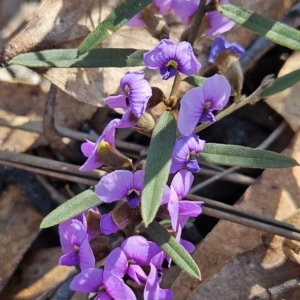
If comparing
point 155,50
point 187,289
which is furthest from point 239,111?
point 155,50

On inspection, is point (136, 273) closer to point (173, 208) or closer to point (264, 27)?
point (173, 208)

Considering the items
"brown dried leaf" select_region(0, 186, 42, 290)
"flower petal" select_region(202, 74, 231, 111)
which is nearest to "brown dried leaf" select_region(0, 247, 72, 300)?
"brown dried leaf" select_region(0, 186, 42, 290)

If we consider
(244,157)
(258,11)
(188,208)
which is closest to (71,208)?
(188,208)

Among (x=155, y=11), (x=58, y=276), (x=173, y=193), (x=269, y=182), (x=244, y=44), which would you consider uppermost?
(x=155, y=11)

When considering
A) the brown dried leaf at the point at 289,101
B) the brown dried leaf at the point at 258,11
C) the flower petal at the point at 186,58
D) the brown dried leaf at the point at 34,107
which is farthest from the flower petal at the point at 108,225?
the brown dried leaf at the point at 258,11

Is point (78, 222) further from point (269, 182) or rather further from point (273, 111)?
point (273, 111)

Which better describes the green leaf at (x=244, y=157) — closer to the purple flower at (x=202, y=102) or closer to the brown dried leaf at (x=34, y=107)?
the purple flower at (x=202, y=102)

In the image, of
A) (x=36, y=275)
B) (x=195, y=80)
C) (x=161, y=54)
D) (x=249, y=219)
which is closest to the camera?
(x=161, y=54)
